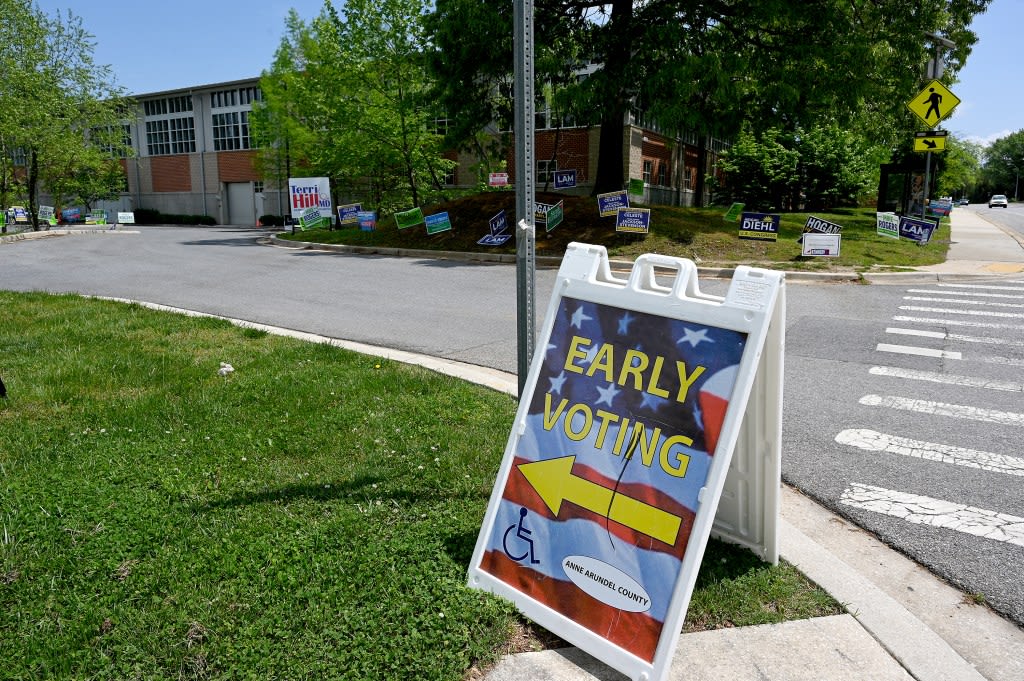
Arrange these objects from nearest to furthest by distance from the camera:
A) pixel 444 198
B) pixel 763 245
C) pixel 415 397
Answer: pixel 415 397 < pixel 763 245 < pixel 444 198

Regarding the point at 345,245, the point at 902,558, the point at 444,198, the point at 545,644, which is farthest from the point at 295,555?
the point at 444,198

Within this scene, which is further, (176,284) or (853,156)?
(853,156)

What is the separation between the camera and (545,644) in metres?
2.85

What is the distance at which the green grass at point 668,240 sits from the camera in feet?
56.3

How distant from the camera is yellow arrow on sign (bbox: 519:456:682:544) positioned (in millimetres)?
2699

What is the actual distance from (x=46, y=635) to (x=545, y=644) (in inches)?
76.5

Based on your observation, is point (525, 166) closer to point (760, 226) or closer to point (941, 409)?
point (941, 409)

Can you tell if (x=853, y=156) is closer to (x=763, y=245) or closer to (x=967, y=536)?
(x=763, y=245)

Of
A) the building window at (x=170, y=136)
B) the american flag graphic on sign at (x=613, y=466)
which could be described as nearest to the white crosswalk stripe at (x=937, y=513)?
the american flag graphic on sign at (x=613, y=466)

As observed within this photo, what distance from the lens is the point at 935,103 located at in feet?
A: 58.8

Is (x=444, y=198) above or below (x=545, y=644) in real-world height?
above

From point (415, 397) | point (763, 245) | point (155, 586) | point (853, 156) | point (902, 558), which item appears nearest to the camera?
point (155, 586)

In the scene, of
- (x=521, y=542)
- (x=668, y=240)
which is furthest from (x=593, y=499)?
(x=668, y=240)

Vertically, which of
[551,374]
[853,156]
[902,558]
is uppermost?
[853,156]
